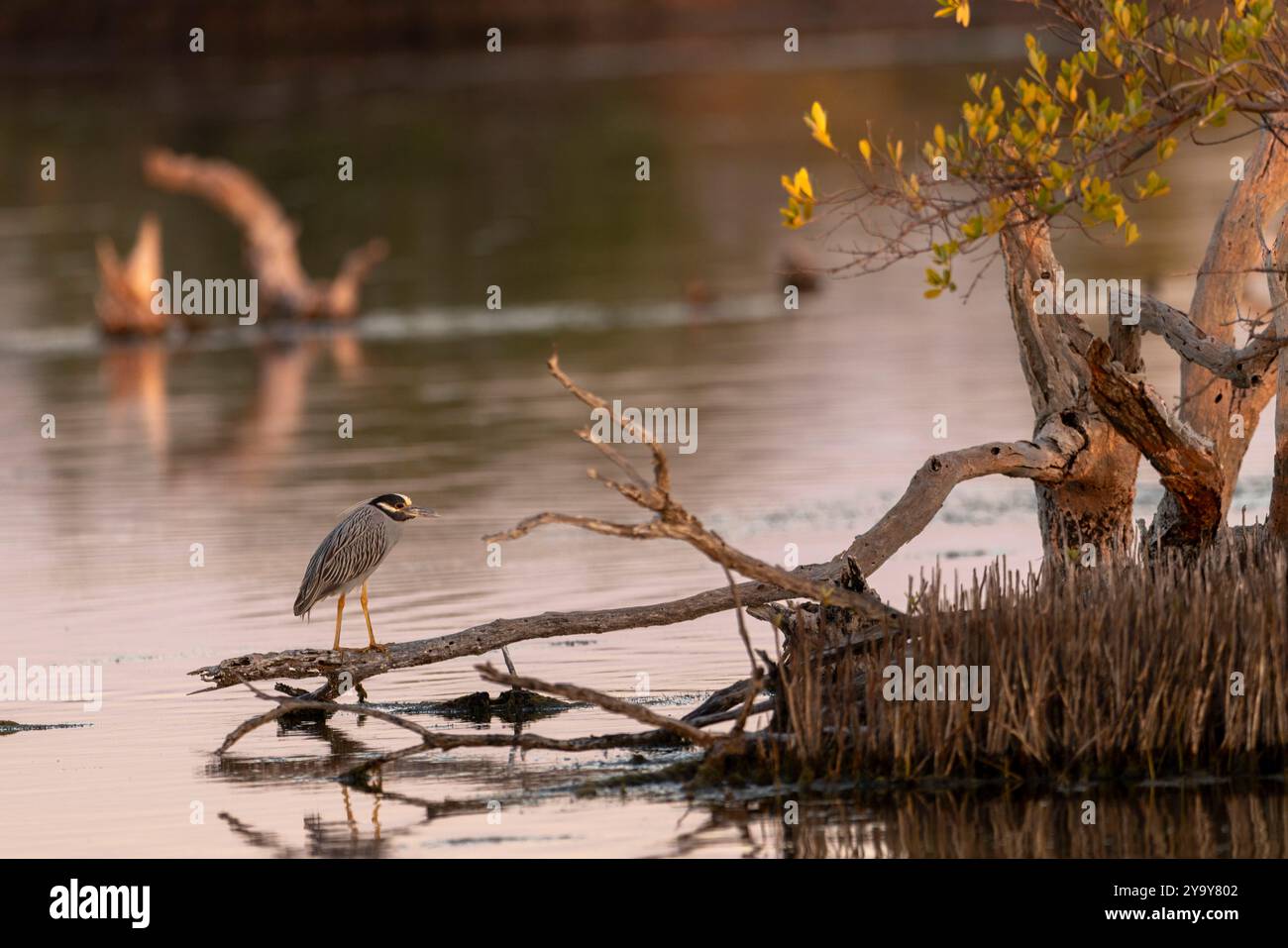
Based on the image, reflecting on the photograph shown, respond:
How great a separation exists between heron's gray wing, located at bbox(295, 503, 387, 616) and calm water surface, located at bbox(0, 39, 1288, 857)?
84 cm

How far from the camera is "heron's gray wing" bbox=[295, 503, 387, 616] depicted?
1590cm

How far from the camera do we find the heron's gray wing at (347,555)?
15.9 meters

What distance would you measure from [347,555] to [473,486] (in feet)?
29.4

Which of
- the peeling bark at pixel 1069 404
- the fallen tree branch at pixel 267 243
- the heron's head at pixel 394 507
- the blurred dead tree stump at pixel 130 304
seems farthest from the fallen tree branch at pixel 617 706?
the blurred dead tree stump at pixel 130 304

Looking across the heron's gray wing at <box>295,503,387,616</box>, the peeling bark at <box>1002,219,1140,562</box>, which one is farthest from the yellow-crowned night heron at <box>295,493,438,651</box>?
the peeling bark at <box>1002,219,1140,562</box>

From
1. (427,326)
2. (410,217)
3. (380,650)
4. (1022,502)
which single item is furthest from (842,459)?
(410,217)

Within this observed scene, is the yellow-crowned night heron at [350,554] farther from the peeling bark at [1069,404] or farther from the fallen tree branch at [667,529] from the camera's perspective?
the peeling bark at [1069,404]

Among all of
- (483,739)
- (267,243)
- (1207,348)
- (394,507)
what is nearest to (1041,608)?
(1207,348)

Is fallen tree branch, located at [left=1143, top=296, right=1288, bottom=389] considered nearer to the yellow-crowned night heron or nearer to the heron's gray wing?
the yellow-crowned night heron

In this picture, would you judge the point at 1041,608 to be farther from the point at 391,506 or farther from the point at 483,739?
the point at 391,506

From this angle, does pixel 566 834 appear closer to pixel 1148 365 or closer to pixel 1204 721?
pixel 1204 721

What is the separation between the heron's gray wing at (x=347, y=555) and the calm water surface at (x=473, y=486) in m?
0.84

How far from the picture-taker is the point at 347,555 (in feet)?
52.2

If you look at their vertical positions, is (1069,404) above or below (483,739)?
above
